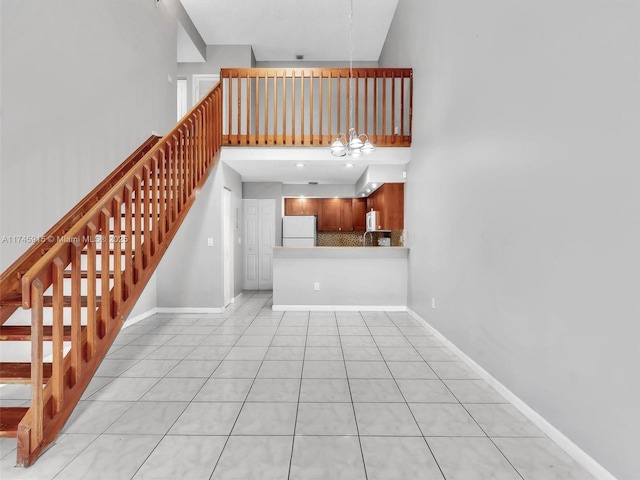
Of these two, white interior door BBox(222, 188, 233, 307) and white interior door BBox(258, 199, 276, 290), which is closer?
white interior door BBox(222, 188, 233, 307)

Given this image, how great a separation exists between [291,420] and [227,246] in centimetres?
363

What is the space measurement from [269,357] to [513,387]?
79.4 inches

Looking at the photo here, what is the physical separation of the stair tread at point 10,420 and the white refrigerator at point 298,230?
5.30 m

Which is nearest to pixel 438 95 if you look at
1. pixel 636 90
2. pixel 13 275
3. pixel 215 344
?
pixel 636 90

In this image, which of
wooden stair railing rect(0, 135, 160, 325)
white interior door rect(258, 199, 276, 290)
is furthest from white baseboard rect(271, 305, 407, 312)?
wooden stair railing rect(0, 135, 160, 325)

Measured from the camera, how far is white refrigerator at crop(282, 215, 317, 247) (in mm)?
6957

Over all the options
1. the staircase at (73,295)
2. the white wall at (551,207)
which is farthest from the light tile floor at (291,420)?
the white wall at (551,207)

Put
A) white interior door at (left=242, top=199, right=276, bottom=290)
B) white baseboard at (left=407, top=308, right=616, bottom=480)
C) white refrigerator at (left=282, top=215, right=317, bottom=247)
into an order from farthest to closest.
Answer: white refrigerator at (left=282, top=215, right=317, bottom=247) < white interior door at (left=242, top=199, right=276, bottom=290) < white baseboard at (left=407, top=308, right=616, bottom=480)

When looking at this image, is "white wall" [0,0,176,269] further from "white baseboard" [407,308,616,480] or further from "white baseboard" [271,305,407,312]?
"white baseboard" [407,308,616,480]

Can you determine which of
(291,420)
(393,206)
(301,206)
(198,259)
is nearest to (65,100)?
(198,259)

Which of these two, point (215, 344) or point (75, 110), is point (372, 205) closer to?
point (215, 344)

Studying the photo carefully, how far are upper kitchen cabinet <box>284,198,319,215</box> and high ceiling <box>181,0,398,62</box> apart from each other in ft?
10.1

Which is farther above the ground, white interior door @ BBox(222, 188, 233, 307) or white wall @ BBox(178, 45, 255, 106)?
white wall @ BBox(178, 45, 255, 106)

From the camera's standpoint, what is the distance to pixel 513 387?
2.15m
